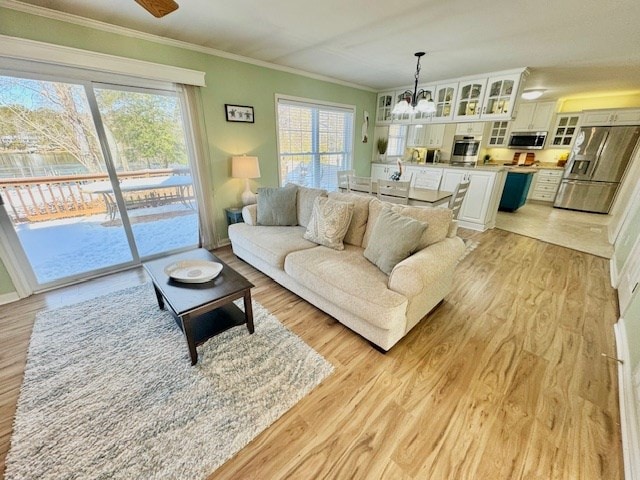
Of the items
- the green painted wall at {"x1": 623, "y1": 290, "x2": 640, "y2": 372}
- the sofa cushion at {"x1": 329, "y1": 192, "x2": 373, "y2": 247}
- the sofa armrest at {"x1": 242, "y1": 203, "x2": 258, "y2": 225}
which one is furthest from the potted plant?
the green painted wall at {"x1": 623, "y1": 290, "x2": 640, "y2": 372}

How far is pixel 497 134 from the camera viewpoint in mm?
6031

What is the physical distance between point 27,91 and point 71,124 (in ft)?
1.11

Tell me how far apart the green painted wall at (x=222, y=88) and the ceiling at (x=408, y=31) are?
14cm

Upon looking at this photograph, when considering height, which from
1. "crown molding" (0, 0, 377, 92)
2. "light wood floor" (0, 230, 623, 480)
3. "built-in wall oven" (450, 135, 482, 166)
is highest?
"crown molding" (0, 0, 377, 92)

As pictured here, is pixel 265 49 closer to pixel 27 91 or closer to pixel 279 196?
pixel 279 196

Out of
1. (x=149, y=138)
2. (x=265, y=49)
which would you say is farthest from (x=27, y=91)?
(x=265, y=49)

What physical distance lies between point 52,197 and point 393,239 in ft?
11.1

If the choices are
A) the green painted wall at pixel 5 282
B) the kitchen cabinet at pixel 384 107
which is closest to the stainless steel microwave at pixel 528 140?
the kitchen cabinet at pixel 384 107

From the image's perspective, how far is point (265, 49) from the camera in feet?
10.1

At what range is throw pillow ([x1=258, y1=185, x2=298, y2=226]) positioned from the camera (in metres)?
2.99

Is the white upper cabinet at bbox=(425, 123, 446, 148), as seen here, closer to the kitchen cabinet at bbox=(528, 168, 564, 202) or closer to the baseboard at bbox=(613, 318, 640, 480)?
the kitchen cabinet at bbox=(528, 168, 564, 202)

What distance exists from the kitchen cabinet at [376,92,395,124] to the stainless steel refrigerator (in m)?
4.07

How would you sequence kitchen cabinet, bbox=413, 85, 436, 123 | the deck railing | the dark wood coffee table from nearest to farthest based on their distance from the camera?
the dark wood coffee table < the deck railing < kitchen cabinet, bbox=413, 85, 436, 123

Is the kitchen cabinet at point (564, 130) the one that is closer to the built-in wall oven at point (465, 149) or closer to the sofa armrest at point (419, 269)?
the built-in wall oven at point (465, 149)
